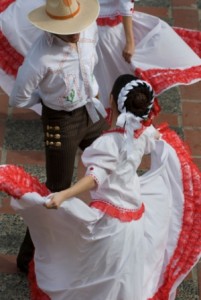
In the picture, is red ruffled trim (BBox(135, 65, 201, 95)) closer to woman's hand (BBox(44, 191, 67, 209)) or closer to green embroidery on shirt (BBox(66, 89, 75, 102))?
green embroidery on shirt (BBox(66, 89, 75, 102))

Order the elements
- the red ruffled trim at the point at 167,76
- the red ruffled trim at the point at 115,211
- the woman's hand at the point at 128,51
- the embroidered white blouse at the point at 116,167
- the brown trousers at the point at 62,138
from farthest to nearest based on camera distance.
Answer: the woman's hand at the point at 128,51 → the red ruffled trim at the point at 167,76 → the brown trousers at the point at 62,138 → the red ruffled trim at the point at 115,211 → the embroidered white blouse at the point at 116,167

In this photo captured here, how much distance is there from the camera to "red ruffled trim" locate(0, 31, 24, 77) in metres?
4.68

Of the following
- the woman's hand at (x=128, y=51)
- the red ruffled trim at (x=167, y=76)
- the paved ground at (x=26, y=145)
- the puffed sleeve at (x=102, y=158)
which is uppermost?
the puffed sleeve at (x=102, y=158)

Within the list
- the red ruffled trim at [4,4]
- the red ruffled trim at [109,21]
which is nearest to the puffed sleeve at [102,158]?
the red ruffled trim at [109,21]

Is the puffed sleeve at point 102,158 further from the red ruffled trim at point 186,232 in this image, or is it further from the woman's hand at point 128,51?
the woman's hand at point 128,51

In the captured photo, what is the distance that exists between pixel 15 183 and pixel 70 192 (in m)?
0.24

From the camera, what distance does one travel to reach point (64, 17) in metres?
3.53

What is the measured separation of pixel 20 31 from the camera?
15.2 ft

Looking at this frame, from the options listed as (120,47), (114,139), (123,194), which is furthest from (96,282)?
(120,47)

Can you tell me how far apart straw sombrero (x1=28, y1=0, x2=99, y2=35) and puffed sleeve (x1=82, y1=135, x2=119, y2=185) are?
1.79 feet

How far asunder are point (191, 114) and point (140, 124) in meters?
1.93

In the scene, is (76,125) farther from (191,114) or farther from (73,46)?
(191,114)

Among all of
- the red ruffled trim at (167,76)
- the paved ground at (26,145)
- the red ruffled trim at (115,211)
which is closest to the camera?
the red ruffled trim at (115,211)

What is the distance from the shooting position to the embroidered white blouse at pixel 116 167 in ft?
10.7
